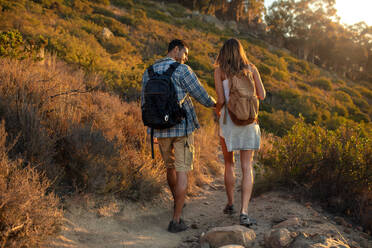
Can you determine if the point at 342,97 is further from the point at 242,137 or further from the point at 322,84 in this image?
the point at 242,137

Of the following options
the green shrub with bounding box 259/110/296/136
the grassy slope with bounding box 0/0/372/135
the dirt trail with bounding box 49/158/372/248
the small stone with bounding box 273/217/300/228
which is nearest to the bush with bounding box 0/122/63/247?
the dirt trail with bounding box 49/158/372/248

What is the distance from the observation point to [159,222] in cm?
370

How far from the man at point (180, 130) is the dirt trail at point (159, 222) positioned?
0.29 metres

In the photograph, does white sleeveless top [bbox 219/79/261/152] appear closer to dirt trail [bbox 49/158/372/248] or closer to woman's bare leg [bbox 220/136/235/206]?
woman's bare leg [bbox 220/136/235/206]

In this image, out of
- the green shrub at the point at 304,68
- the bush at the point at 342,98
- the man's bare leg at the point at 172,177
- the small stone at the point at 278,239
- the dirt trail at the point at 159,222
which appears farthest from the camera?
the green shrub at the point at 304,68

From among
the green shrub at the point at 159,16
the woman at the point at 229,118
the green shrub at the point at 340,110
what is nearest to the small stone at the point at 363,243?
the woman at the point at 229,118

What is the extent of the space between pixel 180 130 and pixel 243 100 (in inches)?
29.2

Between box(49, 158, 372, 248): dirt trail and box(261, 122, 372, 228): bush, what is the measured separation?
1.03ft

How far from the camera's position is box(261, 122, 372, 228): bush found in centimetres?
394

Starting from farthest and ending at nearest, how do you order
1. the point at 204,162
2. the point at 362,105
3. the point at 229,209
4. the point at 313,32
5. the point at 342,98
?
the point at 313,32 < the point at 362,105 < the point at 342,98 < the point at 204,162 < the point at 229,209

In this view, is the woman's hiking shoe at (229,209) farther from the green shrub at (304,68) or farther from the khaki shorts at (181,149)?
the green shrub at (304,68)

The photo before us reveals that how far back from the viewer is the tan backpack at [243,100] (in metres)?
3.15

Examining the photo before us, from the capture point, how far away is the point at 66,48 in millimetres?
8539

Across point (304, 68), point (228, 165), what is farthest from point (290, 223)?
point (304, 68)
